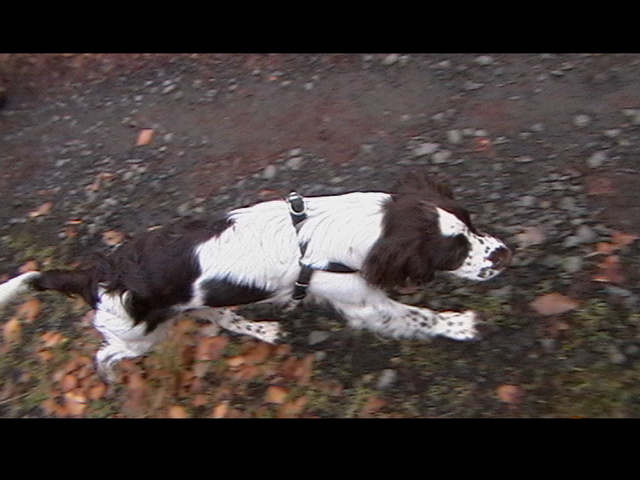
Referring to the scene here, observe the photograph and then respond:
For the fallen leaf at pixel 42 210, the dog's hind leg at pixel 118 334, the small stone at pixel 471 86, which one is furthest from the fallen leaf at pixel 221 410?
the small stone at pixel 471 86

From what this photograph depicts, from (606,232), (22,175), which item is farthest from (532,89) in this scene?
(22,175)

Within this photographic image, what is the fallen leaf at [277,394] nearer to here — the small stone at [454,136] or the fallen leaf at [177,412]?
the fallen leaf at [177,412]

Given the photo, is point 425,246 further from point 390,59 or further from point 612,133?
point 390,59

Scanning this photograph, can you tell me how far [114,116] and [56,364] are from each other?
112 inches

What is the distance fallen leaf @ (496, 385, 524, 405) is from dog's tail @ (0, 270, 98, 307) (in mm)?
2214

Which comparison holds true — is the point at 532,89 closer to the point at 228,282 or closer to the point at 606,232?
the point at 606,232

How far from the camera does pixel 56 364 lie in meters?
4.68

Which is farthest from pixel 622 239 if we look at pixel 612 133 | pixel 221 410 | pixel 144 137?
pixel 144 137

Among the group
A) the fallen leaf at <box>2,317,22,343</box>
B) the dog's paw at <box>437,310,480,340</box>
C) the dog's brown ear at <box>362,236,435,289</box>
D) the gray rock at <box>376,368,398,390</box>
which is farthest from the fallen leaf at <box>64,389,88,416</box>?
the dog's paw at <box>437,310,480,340</box>

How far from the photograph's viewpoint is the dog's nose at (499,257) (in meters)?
3.50

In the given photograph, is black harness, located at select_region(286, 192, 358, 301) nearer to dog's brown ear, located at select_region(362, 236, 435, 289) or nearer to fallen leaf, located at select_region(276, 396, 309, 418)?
dog's brown ear, located at select_region(362, 236, 435, 289)

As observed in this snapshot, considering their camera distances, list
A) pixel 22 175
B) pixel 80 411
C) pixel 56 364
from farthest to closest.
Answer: pixel 22 175 < pixel 56 364 < pixel 80 411

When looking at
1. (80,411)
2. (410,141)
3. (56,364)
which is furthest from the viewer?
(410,141)

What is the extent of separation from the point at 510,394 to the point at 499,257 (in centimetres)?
73
